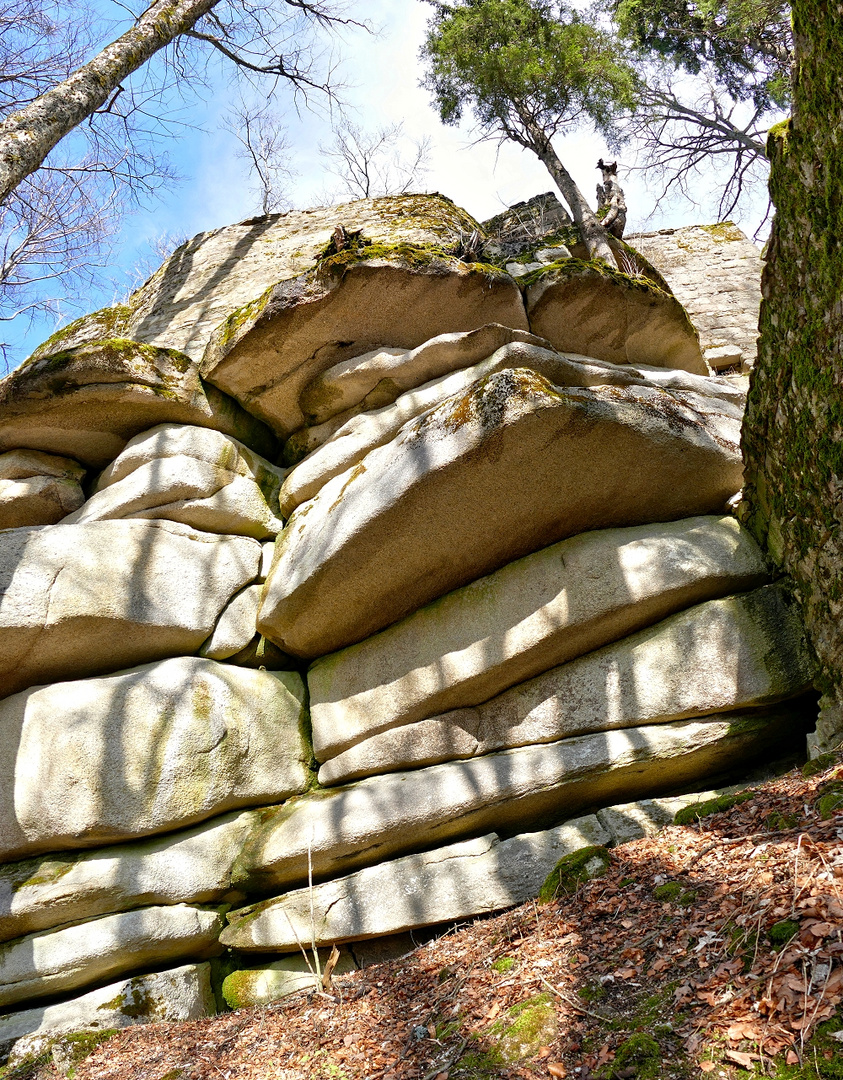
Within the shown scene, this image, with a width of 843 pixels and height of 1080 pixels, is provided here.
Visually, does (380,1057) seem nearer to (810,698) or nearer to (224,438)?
(810,698)

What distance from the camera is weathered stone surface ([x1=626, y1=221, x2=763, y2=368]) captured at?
30.2ft

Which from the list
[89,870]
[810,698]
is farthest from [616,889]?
[89,870]

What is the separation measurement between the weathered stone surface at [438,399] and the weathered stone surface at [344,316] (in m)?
0.64

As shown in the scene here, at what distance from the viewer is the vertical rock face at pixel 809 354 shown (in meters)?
3.32

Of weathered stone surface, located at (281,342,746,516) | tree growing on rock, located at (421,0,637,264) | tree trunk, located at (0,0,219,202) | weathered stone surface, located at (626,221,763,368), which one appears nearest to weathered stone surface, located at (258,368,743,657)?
weathered stone surface, located at (281,342,746,516)

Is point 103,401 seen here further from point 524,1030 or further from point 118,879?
point 524,1030

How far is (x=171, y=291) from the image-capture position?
8.66 metres

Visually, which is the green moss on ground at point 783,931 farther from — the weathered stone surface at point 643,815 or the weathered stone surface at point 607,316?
the weathered stone surface at point 607,316

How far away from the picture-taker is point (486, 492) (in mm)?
4660

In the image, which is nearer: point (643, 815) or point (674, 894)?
point (674, 894)

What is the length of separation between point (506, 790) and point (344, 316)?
4081 mm

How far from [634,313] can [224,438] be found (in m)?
4.07

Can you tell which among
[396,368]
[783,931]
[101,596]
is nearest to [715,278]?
[396,368]

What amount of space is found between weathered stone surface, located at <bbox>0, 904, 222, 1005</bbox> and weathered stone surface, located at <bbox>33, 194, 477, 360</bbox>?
5.28m
